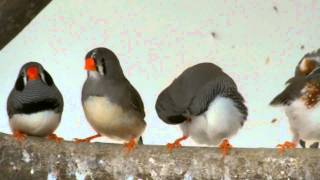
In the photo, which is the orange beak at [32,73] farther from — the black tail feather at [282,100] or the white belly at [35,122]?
the black tail feather at [282,100]

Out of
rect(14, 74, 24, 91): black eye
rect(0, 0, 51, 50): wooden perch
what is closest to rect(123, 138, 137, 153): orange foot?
rect(14, 74, 24, 91): black eye

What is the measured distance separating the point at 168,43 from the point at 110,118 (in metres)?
0.83

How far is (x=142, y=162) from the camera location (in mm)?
2244

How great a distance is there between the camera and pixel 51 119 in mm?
2402

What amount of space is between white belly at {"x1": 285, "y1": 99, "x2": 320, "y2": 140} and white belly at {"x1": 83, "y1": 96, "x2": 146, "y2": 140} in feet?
1.46

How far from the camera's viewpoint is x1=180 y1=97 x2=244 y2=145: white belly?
92.1 inches

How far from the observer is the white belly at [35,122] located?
93.7 inches

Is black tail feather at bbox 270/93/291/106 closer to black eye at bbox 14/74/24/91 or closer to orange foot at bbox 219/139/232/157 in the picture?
orange foot at bbox 219/139/232/157

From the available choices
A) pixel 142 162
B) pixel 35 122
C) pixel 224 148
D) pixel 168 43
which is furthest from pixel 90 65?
pixel 168 43

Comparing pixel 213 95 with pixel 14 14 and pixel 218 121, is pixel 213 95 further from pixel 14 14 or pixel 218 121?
pixel 14 14

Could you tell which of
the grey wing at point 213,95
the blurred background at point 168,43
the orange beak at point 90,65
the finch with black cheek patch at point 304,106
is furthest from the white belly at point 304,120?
the blurred background at point 168,43

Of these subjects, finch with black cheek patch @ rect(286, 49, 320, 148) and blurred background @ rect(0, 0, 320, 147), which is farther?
blurred background @ rect(0, 0, 320, 147)

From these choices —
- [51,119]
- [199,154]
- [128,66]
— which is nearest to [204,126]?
[199,154]

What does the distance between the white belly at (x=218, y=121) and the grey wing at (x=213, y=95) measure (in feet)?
0.04
